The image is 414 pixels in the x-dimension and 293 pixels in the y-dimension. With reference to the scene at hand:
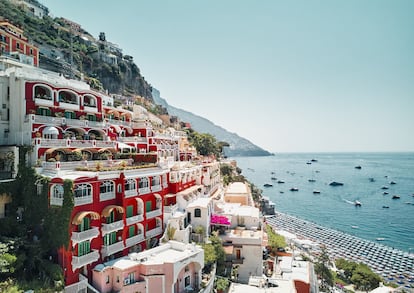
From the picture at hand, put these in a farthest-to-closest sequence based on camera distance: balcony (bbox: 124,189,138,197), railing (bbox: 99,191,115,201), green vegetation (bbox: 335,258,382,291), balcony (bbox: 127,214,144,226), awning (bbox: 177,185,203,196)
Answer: green vegetation (bbox: 335,258,382,291) < awning (bbox: 177,185,203,196) < balcony (bbox: 127,214,144,226) < balcony (bbox: 124,189,138,197) < railing (bbox: 99,191,115,201)

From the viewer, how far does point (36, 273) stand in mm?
18266

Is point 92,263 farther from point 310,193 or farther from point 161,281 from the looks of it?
point 310,193

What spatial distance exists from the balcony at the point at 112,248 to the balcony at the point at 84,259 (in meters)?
0.87

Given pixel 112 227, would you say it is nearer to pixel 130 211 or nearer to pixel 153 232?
pixel 130 211

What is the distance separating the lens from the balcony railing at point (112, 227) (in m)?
21.0

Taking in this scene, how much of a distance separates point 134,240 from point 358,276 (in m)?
37.2

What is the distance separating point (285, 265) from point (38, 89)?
103 feet

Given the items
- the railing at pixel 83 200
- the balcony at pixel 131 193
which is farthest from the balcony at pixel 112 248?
the railing at pixel 83 200

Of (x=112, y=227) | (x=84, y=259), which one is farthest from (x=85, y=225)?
(x=84, y=259)

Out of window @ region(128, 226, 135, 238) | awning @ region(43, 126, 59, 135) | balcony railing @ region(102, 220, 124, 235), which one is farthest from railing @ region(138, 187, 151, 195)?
awning @ region(43, 126, 59, 135)

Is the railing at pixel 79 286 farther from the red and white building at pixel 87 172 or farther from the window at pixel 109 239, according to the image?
the window at pixel 109 239

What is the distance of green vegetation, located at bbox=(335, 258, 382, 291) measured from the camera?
142 ft

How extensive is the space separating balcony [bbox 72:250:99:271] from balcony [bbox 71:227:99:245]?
1068mm

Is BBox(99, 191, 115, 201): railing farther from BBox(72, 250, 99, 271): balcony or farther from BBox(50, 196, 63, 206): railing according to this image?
BBox(72, 250, 99, 271): balcony
